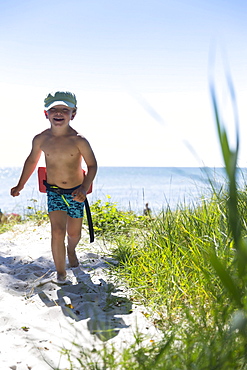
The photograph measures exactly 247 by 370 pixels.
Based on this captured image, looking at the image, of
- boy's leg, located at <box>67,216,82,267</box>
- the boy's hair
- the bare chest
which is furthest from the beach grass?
the boy's hair

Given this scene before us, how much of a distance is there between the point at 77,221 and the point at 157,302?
1.61m

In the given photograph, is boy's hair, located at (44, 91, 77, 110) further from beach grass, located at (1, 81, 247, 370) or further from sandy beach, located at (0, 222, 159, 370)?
sandy beach, located at (0, 222, 159, 370)

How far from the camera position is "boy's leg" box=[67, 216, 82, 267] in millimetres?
4250

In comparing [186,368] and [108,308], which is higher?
[186,368]

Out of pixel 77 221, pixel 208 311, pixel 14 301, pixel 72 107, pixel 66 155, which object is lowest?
pixel 14 301

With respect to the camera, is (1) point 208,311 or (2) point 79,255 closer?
(1) point 208,311

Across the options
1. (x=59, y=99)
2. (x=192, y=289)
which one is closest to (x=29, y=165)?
(x=59, y=99)

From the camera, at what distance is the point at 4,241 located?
5.86 m

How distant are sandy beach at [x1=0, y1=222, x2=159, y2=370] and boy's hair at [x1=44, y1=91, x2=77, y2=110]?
1641 millimetres

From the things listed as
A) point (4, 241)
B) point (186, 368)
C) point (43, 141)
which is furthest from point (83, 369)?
point (4, 241)

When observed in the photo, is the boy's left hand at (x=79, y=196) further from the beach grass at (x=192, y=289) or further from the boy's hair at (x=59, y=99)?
the boy's hair at (x=59, y=99)

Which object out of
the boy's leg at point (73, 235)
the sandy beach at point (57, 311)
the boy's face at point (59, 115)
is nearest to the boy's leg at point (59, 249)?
the sandy beach at point (57, 311)

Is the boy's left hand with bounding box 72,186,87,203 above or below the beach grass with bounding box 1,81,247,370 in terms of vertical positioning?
above

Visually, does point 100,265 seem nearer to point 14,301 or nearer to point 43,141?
point 14,301
